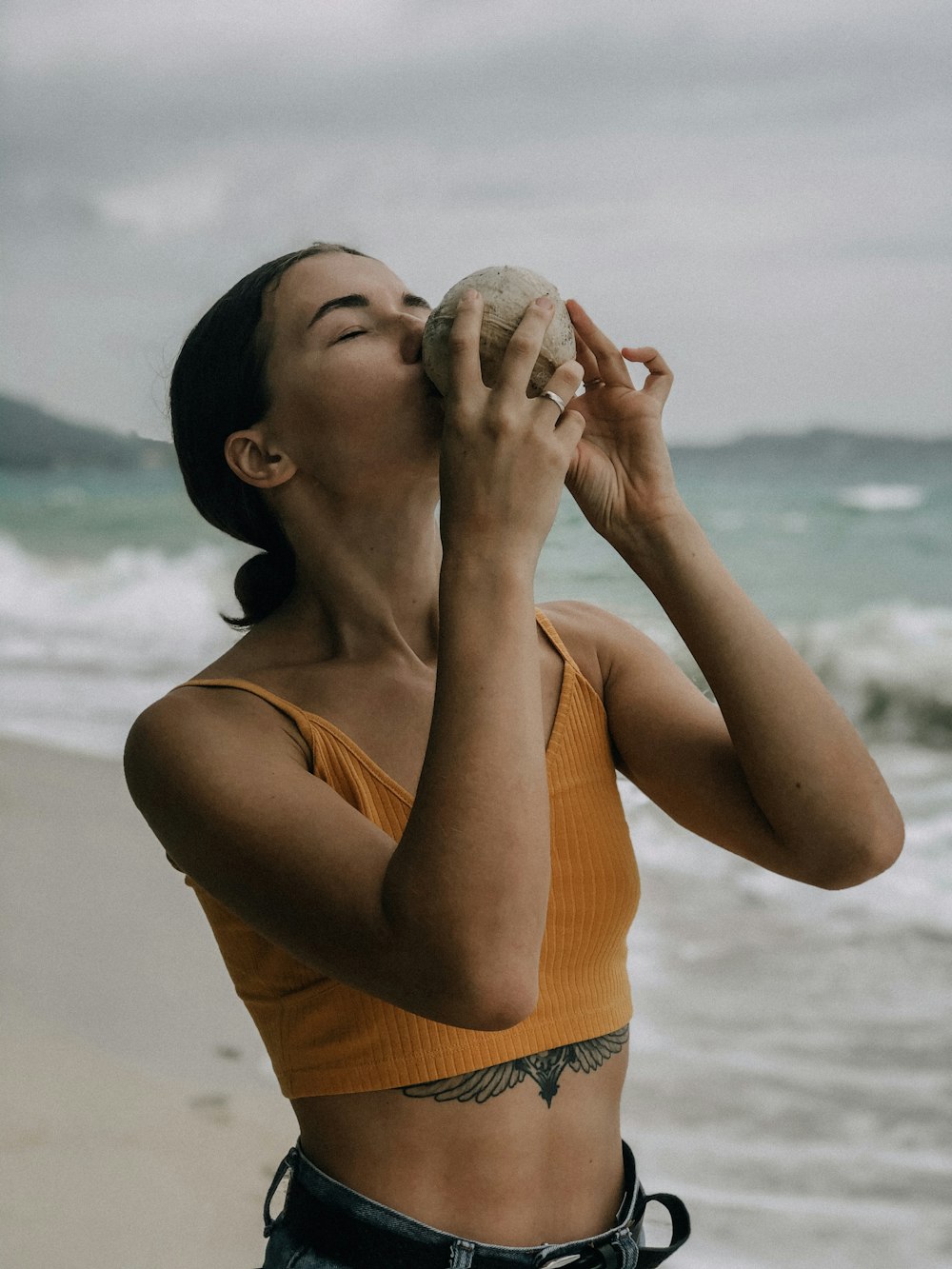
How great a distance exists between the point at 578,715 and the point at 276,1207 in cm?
178

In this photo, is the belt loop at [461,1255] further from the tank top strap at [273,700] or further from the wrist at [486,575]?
the wrist at [486,575]

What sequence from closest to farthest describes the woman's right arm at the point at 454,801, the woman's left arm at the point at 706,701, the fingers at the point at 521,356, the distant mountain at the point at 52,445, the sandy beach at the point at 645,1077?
the woman's right arm at the point at 454,801 → the fingers at the point at 521,356 → the woman's left arm at the point at 706,701 → the sandy beach at the point at 645,1077 → the distant mountain at the point at 52,445

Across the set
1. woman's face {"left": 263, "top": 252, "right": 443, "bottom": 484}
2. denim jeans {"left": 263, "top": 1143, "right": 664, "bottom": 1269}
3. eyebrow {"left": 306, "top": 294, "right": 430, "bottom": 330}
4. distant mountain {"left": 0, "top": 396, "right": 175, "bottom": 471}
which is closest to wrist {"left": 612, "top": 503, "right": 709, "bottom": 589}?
woman's face {"left": 263, "top": 252, "right": 443, "bottom": 484}

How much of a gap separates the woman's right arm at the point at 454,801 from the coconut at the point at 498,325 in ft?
0.09

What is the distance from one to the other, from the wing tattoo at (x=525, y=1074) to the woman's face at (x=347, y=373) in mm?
581

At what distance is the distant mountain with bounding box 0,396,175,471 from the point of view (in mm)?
15742

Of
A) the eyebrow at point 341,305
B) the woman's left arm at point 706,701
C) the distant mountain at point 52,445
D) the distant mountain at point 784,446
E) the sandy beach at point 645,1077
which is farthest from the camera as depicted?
the distant mountain at point 52,445

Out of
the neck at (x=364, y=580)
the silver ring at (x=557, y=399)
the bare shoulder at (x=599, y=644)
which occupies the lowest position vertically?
the bare shoulder at (x=599, y=644)

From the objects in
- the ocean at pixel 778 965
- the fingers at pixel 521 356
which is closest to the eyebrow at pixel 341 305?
the fingers at pixel 521 356

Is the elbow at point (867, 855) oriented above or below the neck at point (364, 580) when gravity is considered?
below

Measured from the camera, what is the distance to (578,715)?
Answer: 138cm

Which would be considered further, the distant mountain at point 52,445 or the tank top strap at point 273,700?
the distant mountain at point 52,445

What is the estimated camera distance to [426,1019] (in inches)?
46.1

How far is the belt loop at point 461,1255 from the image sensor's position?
1.19m
